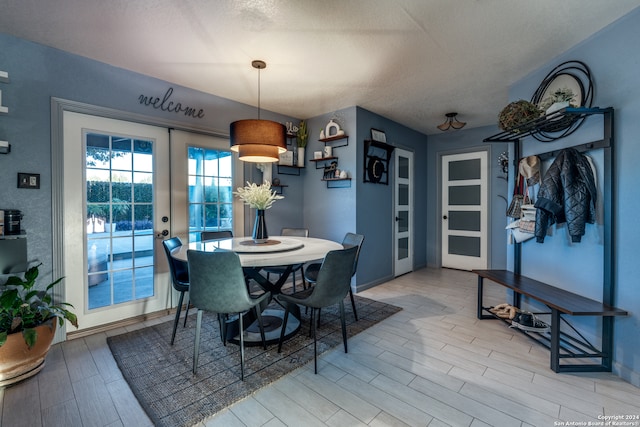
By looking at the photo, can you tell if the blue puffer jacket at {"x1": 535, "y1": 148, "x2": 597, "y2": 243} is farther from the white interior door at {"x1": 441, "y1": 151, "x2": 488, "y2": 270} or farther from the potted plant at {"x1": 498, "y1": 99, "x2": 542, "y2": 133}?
the white interior door at {"x1": 441, "y1": 151, "x2": 488, "y2": 270}

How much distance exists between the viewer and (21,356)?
1.83 m

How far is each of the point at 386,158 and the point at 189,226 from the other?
113 inches

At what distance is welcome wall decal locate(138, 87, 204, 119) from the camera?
2850 millimetres

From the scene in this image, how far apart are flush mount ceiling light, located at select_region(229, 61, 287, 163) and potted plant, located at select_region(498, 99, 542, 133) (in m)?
1.94

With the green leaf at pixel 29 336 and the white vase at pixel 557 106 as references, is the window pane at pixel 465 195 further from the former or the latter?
the green leaf at pixel 29 336

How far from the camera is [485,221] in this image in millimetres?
4664

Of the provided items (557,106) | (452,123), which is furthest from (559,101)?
(452,123)

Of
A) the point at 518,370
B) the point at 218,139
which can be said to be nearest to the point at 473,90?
the point at 518,370

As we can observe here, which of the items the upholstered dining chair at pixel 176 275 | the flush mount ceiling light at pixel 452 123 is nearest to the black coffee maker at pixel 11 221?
the upholstered dining chair at pixel 176 275

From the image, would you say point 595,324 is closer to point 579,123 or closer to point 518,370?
point 518,370

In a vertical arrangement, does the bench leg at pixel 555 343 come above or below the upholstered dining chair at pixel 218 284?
below

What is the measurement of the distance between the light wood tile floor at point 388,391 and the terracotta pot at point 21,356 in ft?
0.20

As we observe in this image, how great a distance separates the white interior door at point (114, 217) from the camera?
250cm

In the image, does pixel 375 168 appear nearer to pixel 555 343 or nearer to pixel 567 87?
pixel 567 87
